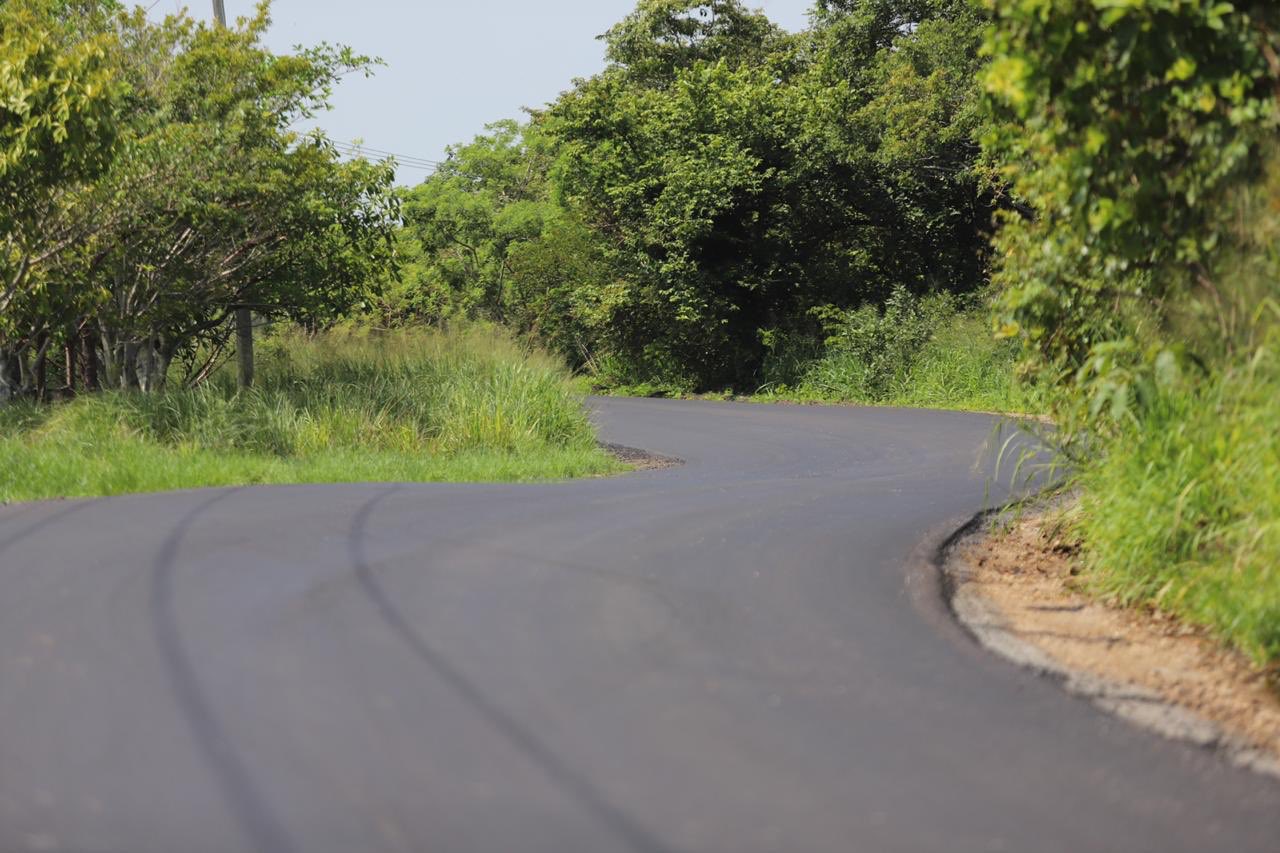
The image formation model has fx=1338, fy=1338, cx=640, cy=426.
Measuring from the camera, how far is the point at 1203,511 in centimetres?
739

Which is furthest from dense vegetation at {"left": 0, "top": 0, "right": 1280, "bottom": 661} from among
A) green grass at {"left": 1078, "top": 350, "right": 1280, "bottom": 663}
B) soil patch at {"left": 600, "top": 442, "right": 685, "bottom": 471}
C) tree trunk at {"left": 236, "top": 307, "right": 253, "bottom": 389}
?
soil patch at {"left": 600, "top": 442, "right": 685, "bottom": 471}

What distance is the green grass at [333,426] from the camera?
13617 millimetres

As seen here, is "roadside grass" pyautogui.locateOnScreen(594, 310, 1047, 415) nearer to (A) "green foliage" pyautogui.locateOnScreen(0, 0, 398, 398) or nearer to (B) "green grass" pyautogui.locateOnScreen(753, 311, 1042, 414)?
(B) "green grass" pyautogui.locateOnScreen(753, 311, 1042, 414)

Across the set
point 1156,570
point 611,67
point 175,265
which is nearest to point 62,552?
point 1156,570

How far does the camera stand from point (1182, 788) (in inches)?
183

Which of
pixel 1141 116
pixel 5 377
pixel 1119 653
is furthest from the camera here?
pixel 5 377

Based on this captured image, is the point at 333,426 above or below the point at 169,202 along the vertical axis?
below

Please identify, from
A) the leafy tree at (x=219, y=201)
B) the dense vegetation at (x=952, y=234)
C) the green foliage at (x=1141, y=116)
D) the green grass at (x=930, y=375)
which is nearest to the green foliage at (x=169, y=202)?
the leafy tree at (x=219, y=201)

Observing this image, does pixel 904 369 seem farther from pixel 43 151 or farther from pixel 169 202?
pixel 43 151

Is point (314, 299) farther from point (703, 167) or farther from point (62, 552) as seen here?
point (703, 167)

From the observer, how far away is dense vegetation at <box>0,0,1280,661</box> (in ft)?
24.0

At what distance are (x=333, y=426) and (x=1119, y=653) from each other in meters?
12.2

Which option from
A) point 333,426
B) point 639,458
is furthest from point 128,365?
point 639,458

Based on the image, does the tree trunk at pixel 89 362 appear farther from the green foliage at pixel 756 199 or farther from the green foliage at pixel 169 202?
the green foliage at pixel 756 199
